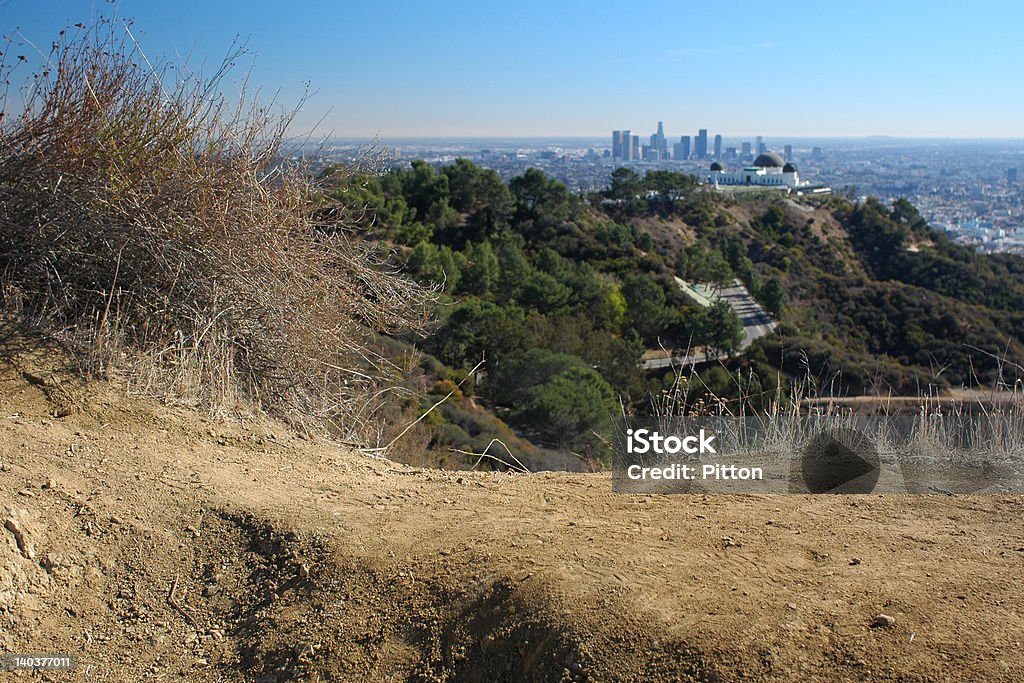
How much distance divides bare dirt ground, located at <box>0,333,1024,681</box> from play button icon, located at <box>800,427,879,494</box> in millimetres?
231

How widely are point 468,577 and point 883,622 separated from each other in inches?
43.5

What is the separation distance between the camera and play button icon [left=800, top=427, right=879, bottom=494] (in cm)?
323

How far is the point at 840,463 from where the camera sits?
A: 11.3ft

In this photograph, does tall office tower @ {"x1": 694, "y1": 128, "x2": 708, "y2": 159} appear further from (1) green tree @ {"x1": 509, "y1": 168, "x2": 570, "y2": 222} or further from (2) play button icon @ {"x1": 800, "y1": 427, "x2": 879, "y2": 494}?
(2) play button icon @ {"x1": 800, "y1": 427, "x2": 879, "y2": 494}

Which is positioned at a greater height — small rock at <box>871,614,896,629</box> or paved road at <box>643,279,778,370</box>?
small rock at <box>871,614,896,629</box>

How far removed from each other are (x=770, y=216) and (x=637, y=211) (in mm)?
8935

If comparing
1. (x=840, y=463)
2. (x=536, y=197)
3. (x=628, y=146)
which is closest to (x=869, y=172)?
(x=628, y=146)

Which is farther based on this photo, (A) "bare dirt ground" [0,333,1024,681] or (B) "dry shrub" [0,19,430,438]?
(B) "dry shrub" [0,19,430,438]

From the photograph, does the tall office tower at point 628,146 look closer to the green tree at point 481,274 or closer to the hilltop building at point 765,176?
the hilltop building at point 765,176

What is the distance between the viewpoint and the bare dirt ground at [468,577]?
2.07 m

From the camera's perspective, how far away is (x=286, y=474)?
3383 millimetres

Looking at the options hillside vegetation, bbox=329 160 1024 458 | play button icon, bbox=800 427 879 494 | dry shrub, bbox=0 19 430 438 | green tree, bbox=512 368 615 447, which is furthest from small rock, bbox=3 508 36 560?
green tree, bbox=512 368 615 447

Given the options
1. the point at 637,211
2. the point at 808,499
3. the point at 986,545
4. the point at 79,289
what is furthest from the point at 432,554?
the point at 637,211

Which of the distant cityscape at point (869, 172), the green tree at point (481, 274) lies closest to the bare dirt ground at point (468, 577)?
the distant cityscape at point (869, 172)
